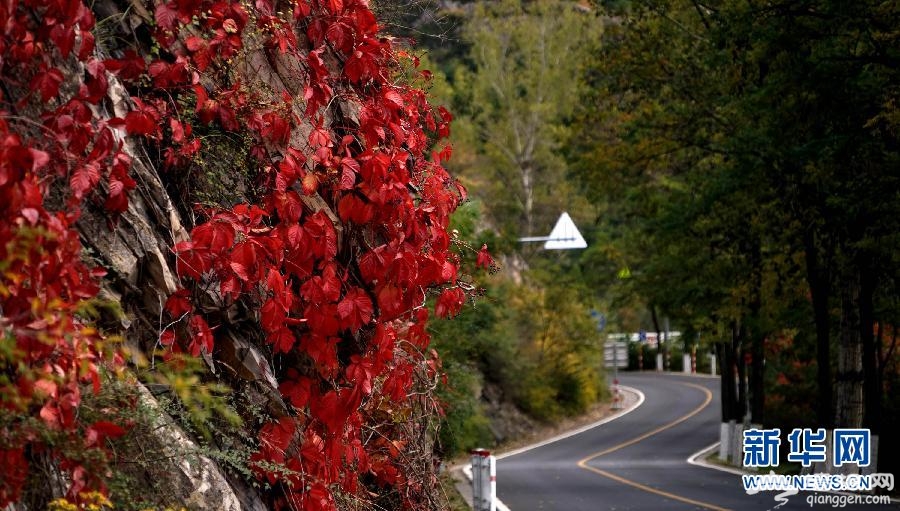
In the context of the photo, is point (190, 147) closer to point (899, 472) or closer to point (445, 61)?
point (899, 472)

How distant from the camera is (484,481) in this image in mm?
13844

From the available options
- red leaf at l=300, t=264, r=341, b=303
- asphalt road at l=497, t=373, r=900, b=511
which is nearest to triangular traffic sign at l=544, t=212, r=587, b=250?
asphalt road at l=497, t=373, r=900, b=511

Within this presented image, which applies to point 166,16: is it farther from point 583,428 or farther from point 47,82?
point 583,428

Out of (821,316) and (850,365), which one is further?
(821,316)

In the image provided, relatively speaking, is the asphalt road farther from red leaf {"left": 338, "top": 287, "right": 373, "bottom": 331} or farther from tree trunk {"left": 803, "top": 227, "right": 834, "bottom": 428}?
red leaf {"left": 338, "top": 287, "right": 373, "bottom": 331}

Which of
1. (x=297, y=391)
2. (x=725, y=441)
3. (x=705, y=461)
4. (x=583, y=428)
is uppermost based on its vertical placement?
(x=297, y=391)

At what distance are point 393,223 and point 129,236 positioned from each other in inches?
69.2

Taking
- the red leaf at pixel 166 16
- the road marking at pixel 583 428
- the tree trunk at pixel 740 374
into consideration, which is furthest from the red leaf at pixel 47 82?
the road marking at pixel 583 428

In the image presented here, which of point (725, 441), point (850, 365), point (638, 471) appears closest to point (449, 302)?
point (850, 365)

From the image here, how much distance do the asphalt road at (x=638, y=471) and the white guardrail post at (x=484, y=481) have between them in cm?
596

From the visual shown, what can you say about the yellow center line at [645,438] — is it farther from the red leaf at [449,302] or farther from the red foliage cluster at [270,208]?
the red foliage cluster at [270,208]

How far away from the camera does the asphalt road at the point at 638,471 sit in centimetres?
2027

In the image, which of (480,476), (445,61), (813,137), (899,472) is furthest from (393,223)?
(445,61)

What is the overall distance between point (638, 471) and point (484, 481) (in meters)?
15.4
